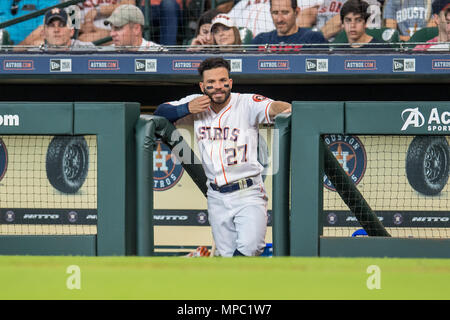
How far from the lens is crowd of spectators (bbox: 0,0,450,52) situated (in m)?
6.20

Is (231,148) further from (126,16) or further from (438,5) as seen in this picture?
(438,5)

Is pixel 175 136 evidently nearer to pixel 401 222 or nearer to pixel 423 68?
pixel 401 222

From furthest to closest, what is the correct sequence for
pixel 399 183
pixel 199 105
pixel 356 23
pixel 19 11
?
pixel 19 11
pixel 356 23
pixel 399 183
pixel 199 105

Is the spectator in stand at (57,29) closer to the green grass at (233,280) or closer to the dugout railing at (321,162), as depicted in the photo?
the dugout railing at (321,162)

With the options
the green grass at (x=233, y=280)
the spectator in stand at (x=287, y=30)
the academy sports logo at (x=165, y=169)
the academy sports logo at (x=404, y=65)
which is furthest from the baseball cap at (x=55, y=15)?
the green grass at (x=233, y=280)

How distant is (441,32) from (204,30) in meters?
2.02

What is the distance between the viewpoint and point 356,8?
6230 millimetres

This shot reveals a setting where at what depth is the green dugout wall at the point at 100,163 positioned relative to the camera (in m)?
3.13

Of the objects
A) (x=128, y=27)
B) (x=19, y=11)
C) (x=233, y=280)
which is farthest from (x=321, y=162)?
(x=19, y=11)

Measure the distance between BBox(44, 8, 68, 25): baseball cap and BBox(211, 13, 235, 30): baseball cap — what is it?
4.46ft

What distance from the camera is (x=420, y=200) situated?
16.2 ft

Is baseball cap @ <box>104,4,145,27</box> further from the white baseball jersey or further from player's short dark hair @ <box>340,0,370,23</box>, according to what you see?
the white baseball jersey

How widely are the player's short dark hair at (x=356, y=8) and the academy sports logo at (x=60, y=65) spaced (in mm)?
2359
